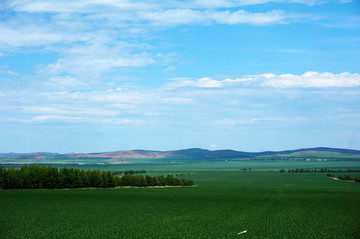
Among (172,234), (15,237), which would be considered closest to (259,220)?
(172,234)

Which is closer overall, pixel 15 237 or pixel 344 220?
pixel 15 237

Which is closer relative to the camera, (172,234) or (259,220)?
(172,234)

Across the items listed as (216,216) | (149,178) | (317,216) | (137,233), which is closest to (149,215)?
(216,216)

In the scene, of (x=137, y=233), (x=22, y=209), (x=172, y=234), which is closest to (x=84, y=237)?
(x=137, y=233)

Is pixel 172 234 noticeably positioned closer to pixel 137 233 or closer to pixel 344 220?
pixel 137 233

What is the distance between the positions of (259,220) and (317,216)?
28.7 ft

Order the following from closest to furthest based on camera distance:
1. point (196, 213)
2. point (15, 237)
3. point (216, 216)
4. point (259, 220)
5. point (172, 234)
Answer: point (15, 237), point (172, 234), point (259, 220), point (216, 216), point (196, 213)

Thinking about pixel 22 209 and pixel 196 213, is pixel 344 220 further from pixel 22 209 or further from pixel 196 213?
pixel 22 209

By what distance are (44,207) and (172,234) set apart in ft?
84.9

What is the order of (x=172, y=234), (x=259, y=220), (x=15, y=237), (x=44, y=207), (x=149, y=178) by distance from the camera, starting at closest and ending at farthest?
(x=15, y=237) → (x=172, y=234) → (x=259, y=220) → (x=44, y=207) → (x=149, y=178)

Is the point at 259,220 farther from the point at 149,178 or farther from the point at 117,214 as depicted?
the point at 149,178

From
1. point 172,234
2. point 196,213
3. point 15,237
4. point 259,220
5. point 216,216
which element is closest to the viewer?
point 15,237

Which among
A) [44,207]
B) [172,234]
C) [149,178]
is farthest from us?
[149,178]

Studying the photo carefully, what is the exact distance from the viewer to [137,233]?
31.6 m
